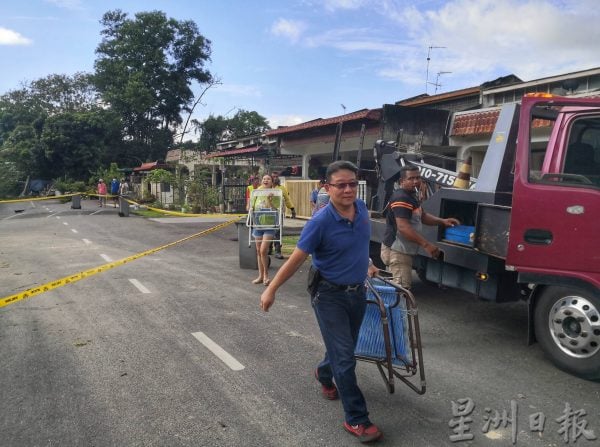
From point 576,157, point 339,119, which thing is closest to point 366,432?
point 576,157

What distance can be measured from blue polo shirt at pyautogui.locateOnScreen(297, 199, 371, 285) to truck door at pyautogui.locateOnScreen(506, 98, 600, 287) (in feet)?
6.42

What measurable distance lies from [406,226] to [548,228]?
1361 mm

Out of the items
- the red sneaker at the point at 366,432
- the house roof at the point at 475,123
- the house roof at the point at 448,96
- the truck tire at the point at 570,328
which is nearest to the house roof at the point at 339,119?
the house roof at the point at 448,96

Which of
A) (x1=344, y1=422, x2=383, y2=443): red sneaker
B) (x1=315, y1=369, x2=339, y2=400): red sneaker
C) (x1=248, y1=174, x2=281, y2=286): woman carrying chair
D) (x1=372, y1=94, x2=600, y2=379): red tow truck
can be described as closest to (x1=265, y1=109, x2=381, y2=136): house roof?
(x1=248, y1=174, x2=281, y2=286): woman carrying chair

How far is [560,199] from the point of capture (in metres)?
4.39

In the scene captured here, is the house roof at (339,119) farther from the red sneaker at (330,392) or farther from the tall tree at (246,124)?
the tall tree at (246,124)

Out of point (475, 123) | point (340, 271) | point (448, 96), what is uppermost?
point (448, 96)

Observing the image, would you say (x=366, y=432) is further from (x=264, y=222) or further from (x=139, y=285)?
(x=264, y=222)

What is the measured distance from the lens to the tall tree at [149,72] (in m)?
52.3

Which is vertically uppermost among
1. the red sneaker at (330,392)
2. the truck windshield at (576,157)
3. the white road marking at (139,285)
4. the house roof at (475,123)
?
the house roof at (475,123)

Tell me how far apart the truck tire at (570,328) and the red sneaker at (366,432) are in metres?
2.17

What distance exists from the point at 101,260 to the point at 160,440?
8516 millimetres

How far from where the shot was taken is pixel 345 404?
3.36 meters

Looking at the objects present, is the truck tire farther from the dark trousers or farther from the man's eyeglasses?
the man's eyeglasses
